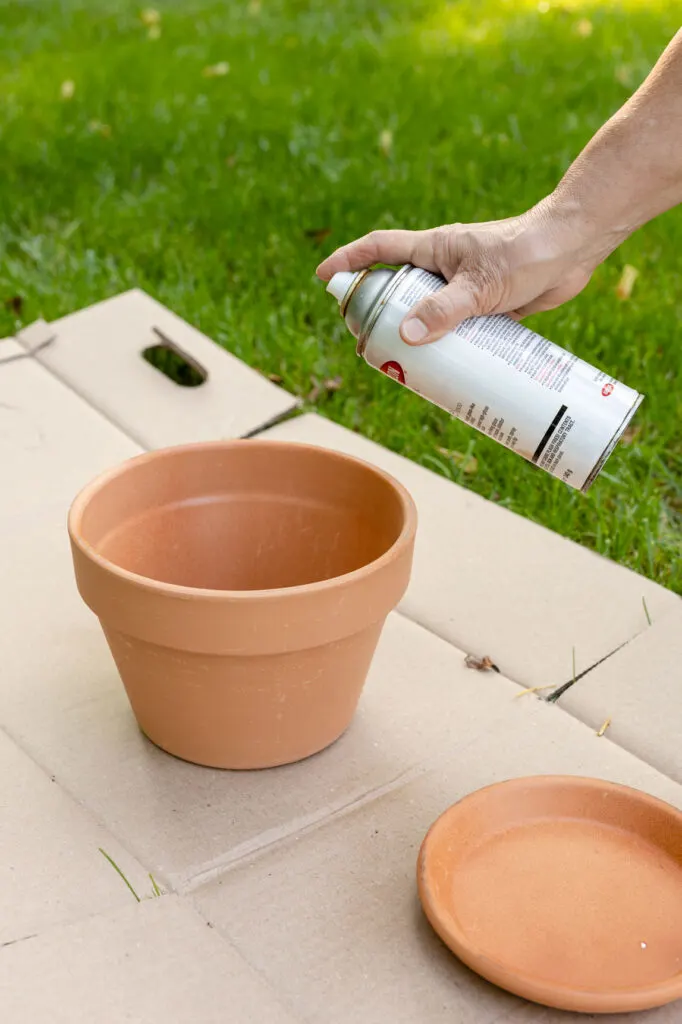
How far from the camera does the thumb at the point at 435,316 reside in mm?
1036

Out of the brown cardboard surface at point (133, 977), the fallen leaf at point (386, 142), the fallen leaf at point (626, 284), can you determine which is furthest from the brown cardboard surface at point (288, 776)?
the fallen leaf at point (386, 142)

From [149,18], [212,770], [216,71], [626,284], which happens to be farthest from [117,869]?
[149,18]

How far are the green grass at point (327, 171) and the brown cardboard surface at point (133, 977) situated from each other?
814 millimetres

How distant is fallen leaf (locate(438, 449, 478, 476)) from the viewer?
1.71m

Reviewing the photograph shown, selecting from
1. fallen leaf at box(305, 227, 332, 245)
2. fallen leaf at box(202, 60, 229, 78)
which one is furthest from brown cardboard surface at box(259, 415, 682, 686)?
fallen leaf at box(202, 60, 229, 78)

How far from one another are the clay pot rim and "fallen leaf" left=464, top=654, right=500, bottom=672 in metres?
0.22

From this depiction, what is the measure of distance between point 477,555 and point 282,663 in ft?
1.55

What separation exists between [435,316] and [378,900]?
1.61 ft

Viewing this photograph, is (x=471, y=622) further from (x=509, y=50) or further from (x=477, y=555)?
(x=509, y=50)

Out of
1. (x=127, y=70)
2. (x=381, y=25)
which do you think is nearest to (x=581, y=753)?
(x=127, y=70)

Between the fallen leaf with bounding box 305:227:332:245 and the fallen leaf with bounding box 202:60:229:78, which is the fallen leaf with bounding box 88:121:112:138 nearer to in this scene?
the fallen leaf with bounding box 202:60:229:78

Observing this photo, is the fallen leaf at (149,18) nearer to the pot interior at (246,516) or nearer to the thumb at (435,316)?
the pot interior at (246,516)

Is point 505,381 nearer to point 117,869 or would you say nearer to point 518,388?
point 518,388

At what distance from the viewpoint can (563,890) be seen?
995mm
